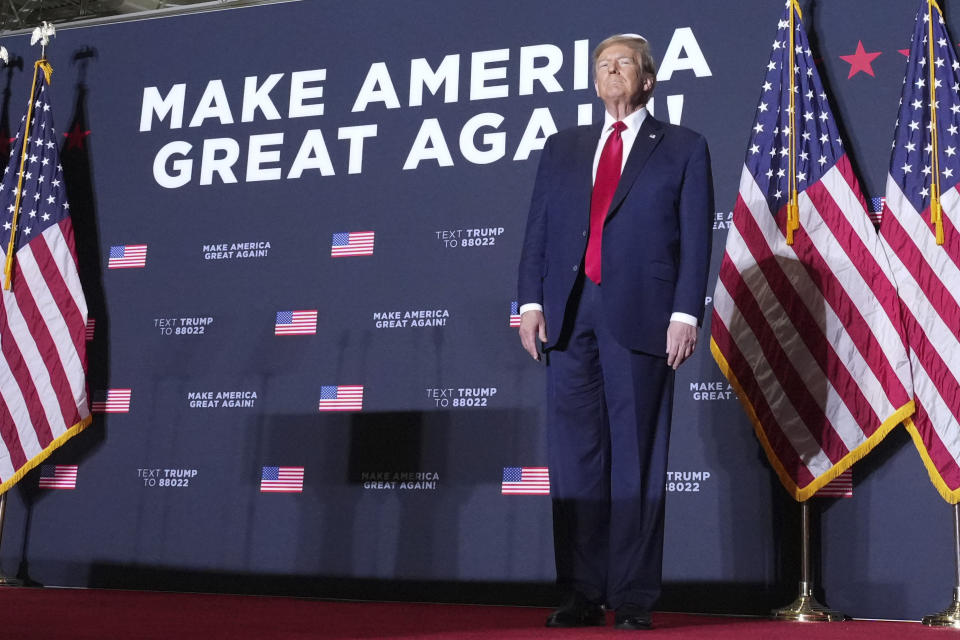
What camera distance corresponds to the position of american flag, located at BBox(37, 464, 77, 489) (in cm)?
491

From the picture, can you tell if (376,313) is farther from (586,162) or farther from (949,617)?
(949,617)

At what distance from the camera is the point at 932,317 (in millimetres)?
3828

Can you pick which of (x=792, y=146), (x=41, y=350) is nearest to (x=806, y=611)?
(x=792, y=146)

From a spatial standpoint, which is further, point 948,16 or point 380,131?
point 380,131

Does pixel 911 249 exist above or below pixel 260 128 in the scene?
below

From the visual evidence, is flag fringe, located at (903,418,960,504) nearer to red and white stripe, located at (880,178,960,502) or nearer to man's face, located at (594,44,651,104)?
red and white stripe, located at (880,178,960,502)

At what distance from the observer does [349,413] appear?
4570mm

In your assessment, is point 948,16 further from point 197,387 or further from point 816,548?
point 197,387

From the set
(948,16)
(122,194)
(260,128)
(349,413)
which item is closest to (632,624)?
(349,413)

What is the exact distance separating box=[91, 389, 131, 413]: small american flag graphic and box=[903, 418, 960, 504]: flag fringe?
330cm

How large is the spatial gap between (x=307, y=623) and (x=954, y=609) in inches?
83.7

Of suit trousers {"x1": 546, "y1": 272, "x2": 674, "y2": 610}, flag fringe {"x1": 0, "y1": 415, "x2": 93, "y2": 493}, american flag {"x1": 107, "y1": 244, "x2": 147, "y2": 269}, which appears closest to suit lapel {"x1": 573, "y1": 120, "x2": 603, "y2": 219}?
suit trousers {"x1": 546, "y1": 272, "x2": 674, "y2": 610}

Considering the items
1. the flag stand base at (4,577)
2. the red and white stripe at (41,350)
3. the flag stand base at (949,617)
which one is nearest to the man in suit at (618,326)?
the flag stand base at (949,617)

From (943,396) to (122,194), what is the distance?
12.2 ft
